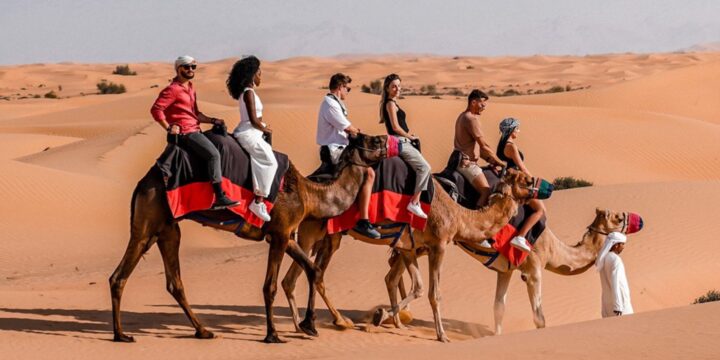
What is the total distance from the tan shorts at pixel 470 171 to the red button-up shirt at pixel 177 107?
10.2 ft

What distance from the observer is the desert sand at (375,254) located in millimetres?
11172

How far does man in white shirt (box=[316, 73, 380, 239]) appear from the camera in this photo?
1234 centimetres

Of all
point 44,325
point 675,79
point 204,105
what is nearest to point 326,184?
point 44,325

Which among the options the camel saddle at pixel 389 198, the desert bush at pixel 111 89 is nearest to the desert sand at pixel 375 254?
the camel saddle at pixel 389 198

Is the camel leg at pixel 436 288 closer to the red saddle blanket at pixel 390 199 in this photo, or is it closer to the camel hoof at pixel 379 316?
the red saddle blanket at pixel 390 199

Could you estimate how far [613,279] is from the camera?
1215 cm

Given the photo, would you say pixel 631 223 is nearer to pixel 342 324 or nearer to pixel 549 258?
pixel 549 258

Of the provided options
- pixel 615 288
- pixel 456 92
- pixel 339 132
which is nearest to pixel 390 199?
pixel 339 132

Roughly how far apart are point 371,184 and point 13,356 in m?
4.00

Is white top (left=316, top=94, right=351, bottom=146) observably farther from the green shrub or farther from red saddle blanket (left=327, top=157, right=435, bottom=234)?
the green shrub

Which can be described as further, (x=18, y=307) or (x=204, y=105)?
(x=204, y=105)

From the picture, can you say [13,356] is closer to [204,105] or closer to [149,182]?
[149,182]

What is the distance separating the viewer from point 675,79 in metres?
51.7

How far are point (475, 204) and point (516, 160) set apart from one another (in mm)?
757
